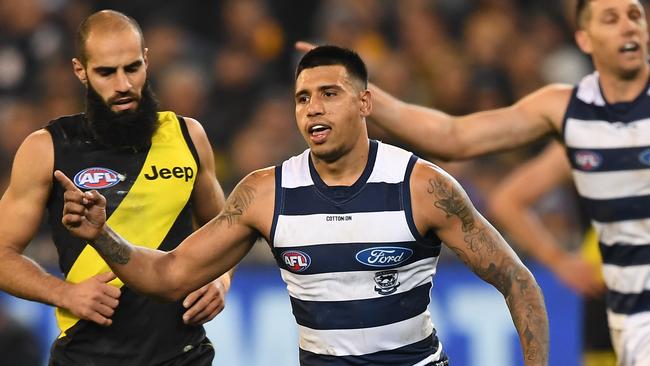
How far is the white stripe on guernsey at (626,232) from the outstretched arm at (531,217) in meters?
0.92

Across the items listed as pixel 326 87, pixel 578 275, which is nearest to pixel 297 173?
pixel 326 87

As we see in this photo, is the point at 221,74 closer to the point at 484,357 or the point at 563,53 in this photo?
the point at 563,53

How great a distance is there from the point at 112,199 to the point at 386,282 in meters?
1.24

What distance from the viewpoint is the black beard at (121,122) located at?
521 cm

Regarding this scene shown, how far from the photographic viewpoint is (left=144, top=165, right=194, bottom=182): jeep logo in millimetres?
5285

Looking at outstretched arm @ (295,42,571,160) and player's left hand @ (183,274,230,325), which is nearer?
player's left hand @ (183,274,230,325)

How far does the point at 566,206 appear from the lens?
8672mm

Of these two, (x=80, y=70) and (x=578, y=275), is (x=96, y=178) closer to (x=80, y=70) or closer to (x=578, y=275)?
(x=80, y=70)

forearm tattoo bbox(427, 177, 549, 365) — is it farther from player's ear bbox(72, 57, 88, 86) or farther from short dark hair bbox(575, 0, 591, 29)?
player's ear bbox(72, 57, 88, 86)

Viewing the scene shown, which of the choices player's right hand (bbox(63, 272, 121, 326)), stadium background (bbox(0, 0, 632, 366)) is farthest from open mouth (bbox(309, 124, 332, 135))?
stadium background (bbox(0, 0, 632, 366))

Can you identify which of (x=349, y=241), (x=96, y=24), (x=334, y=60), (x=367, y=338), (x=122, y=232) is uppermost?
(x=96, y=24)

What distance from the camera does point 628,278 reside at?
217 inches

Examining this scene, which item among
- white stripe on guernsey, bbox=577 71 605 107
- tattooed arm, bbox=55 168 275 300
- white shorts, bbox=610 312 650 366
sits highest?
white stripe on guernsey, bbox=577 71 605 107

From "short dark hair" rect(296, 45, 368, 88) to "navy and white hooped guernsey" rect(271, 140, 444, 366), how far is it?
1.30 ft
